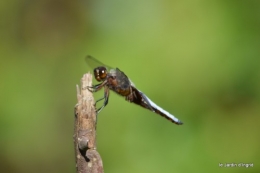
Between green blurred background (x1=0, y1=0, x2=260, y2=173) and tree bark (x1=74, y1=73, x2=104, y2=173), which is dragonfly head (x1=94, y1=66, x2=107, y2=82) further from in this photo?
green blurred background (x1=0, y1=0, x2=260, y2=173)

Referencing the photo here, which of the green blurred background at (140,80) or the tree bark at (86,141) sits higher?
the green blurred background at (140,80)

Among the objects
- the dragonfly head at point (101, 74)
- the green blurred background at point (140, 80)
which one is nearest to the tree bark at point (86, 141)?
the dragonfly head at point (101, 74)

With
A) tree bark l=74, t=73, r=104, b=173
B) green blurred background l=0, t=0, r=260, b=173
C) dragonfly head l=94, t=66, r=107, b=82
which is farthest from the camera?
green blurred background l=0, t=0, r=260, b=173

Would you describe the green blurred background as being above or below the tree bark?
above

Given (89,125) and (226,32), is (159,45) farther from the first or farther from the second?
(89,125)

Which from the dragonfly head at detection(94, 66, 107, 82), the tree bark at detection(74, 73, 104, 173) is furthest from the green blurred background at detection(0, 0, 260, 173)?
the tree bark at detection(74, 73, 104, 173)

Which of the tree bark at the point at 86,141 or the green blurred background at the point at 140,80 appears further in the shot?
the green blurred background at the point at 140,80

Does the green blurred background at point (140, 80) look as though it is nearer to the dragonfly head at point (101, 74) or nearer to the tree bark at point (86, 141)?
the dragonfly head at point (101, 74)

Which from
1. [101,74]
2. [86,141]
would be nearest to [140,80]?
[101,74]

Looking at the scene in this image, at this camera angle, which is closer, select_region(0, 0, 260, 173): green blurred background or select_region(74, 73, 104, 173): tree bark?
select_region(74, 73, 104, 173): tree bark
